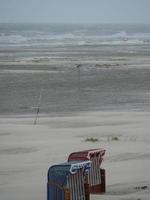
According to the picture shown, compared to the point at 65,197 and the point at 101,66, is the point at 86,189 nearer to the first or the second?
the point at 65,197

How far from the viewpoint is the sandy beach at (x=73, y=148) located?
11.7 m

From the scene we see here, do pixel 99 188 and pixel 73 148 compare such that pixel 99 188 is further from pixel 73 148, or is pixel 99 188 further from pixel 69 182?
pixel 73 148

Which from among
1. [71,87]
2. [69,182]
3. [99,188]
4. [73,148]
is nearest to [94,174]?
[99,188]

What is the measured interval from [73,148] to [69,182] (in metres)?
5.06

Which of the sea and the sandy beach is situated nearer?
the sandy beach

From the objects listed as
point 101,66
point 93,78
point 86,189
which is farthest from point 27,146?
point 101,66

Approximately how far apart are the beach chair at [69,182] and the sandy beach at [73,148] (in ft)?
1.43

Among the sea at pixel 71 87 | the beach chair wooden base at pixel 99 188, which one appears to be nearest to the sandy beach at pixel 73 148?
the beach chair wooden base at pixel 99 188

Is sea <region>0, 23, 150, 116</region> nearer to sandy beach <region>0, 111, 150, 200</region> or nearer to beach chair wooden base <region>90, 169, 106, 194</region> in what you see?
sandy beach <region>0, 111, 150, 200</region>

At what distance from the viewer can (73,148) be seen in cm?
1541

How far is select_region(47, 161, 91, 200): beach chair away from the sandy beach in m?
0.43

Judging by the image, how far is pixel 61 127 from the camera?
19047mm

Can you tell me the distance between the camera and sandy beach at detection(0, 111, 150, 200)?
11666 millimetres

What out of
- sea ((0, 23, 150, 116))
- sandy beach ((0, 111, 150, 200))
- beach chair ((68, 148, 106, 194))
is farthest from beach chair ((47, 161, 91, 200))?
sea ((0, 23, 150, 116))
